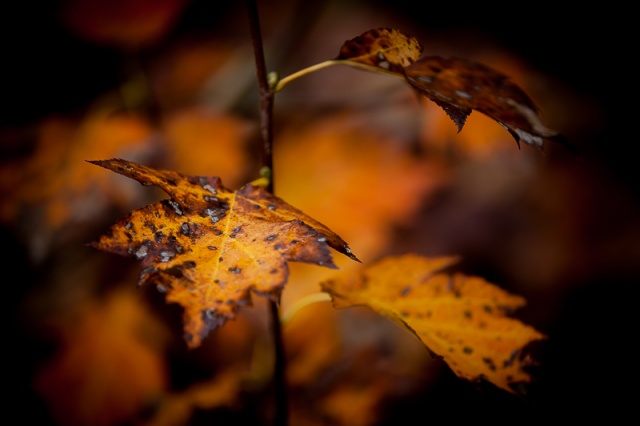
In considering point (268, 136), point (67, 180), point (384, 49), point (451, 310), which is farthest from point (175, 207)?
point (67, 180)

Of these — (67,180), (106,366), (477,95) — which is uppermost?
(477,95)

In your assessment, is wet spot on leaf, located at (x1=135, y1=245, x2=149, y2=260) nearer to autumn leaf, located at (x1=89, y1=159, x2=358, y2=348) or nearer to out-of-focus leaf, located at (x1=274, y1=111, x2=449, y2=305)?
autumn leaf, located at (x1=89, y1=159, x2=358, y2=348)

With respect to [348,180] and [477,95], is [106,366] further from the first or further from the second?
[477,95]

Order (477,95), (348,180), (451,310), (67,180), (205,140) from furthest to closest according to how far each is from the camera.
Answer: (348,180), (205,140), (67,180), (451,310), (477,95)

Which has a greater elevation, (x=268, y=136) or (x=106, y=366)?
(x=268, y=136)

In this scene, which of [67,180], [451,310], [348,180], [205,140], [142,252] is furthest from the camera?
[348,180]

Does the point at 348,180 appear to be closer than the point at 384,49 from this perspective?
No

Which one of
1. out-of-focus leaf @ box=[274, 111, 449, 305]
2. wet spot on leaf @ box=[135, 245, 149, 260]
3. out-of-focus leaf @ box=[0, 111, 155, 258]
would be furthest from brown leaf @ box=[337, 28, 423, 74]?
out-of-focus leaf @ box=[274, 111, 449, 305]

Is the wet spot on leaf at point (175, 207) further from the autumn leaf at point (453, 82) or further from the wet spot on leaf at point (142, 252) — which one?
the autumn leaf at point (453, 82)
